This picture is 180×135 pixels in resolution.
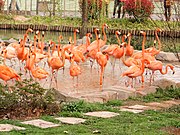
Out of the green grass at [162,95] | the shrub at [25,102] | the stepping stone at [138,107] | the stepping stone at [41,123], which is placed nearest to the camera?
the stepping stone at [41,123]

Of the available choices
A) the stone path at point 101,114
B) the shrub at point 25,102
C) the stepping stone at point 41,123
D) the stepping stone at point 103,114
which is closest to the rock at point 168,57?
the stone path at point 101,114

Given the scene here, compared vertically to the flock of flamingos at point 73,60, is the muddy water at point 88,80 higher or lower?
lower

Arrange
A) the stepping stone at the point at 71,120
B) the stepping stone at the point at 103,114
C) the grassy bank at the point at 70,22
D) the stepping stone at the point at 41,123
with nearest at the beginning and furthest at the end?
the stepping stone at the point at 41,123 → the stepping stone at the point at 71,120 → the stepping stone at the point at 103,114 → the grassy bank at the point at 70,22

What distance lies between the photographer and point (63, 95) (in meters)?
9.20

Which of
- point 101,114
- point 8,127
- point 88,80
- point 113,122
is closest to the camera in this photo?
point 8,127

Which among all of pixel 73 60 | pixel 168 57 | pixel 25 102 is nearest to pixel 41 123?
pixel 25 102

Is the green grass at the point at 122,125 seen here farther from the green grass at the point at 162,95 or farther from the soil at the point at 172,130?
the green grass at the point at 162,95

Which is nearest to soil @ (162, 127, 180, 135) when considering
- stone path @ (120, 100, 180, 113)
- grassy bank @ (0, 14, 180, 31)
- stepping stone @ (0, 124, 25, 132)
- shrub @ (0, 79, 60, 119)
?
stone path @ (120, 100, 180, 113)

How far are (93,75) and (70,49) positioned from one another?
856mm

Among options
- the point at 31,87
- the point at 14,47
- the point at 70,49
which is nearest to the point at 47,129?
the point at 31,87

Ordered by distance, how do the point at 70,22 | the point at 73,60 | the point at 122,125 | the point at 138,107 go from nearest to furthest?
the point at 122,125 < the point at 138,107 < the point at 73,60 < the point at 70,22

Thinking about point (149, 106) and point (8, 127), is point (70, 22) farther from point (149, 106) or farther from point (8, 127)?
point (8, 127)

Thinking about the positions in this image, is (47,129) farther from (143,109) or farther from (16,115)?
(143,109)

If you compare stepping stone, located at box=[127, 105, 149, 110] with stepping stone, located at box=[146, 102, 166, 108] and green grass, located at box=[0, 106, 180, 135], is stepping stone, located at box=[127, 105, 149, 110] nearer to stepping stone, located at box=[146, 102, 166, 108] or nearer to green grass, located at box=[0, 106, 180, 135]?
stepping stone, located at box=[146, 102, 166, 108]
